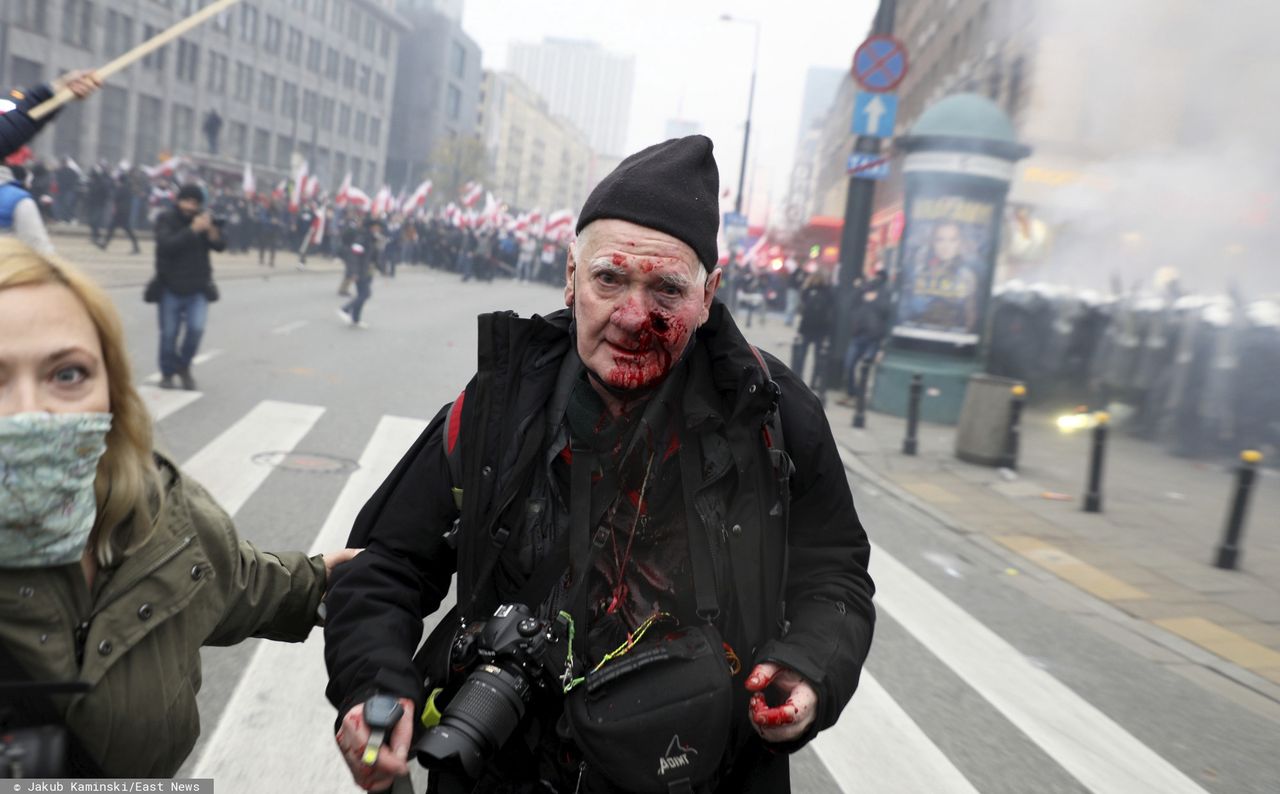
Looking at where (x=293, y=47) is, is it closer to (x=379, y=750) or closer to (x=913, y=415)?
(x=913, y=415)

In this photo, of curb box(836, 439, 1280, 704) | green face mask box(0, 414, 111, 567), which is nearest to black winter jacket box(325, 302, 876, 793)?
green face mask box(0, 414, 111, 567)

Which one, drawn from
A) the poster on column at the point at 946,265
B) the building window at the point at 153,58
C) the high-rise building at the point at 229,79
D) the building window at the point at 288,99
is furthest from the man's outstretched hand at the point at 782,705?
the building window at the point at 288,99

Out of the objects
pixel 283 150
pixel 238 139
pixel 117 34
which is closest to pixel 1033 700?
pixel 117 34

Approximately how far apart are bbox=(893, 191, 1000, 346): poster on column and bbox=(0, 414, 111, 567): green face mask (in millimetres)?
13499

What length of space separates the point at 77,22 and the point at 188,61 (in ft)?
43.9

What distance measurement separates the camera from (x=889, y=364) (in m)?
14.6

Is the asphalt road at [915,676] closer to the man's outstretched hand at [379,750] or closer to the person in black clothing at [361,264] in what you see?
the man's outstretched hand at [379,750]

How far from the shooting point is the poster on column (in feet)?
46.6

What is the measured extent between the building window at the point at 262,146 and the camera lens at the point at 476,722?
74.7 meters

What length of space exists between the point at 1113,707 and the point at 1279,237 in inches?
675

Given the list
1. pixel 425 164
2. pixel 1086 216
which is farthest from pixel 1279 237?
pixel 425 164

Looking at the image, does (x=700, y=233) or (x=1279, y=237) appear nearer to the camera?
(x=700, y=233)

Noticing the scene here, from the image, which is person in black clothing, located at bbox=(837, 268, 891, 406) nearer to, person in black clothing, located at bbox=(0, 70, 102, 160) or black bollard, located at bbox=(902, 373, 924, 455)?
black bollard, located at bbox=(902, 373, 924, 455)

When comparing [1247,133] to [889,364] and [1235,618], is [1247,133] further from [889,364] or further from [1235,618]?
[1235,618]
